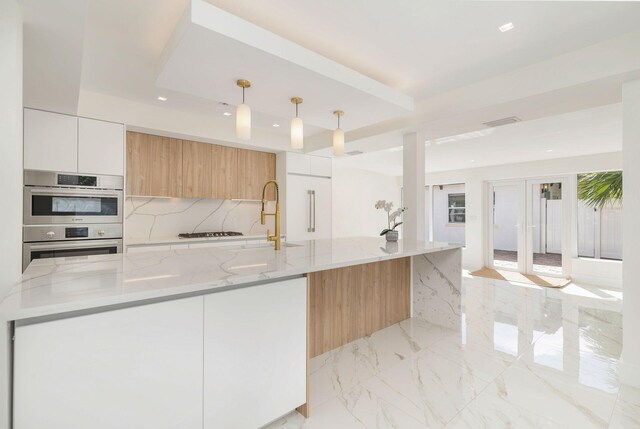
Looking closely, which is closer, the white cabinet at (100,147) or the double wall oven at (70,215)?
the double wall oven at (70,215)

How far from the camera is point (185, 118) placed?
3760 millimetres

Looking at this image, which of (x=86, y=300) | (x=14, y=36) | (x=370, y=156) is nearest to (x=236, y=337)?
(x=86, y=300)

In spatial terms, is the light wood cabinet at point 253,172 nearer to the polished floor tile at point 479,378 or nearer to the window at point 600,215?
the polished floor tile at point 479,378

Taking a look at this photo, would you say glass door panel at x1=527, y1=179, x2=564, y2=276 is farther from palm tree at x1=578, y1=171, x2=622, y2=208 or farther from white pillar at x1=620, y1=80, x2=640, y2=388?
white pillar at x1=620, y1=80, x2=640, y2=388

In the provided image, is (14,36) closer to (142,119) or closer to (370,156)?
(142,119)

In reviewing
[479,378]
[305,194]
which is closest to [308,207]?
[305,194]

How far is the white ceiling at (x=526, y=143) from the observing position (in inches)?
145

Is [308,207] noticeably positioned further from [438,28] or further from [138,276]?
[138,276]

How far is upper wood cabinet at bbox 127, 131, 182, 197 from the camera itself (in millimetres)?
3562

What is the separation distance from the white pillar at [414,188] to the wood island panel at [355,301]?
0.45m

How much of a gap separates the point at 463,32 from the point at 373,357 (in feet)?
8.30

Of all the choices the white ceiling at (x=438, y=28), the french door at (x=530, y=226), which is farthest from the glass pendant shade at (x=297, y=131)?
the french door at (x=530, y=226)

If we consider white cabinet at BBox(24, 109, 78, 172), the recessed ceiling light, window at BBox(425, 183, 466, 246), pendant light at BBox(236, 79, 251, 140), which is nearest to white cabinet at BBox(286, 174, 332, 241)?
pendant light at BBox(236, 79, 251, 140)

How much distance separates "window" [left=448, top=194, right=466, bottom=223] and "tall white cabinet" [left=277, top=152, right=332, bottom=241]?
3913mm
